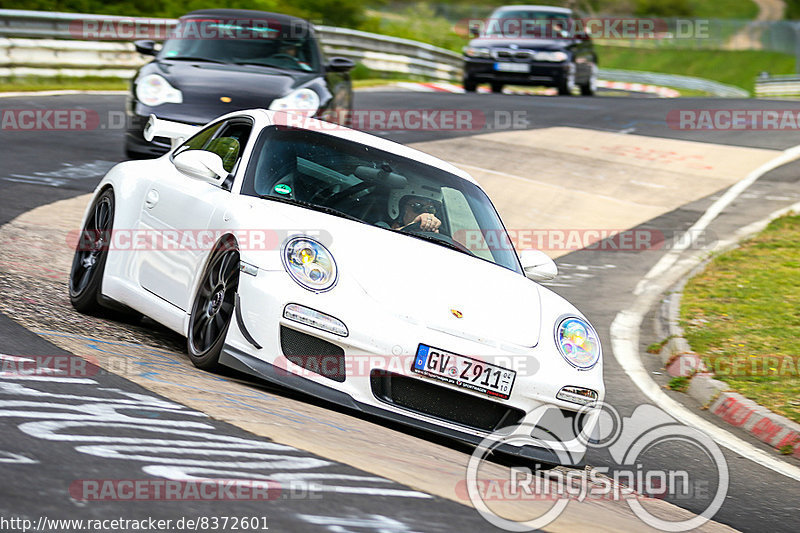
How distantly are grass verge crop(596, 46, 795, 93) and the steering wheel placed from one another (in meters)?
52.7

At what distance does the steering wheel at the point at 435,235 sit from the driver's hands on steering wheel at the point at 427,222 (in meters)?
0.01

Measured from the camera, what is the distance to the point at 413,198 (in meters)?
6.48

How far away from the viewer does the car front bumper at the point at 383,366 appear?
5195 millimetres

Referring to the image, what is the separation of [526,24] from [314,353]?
2013 cm

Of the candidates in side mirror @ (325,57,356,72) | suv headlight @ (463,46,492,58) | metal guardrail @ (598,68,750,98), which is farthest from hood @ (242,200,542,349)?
metal guardrail @ (598,68,750,98)

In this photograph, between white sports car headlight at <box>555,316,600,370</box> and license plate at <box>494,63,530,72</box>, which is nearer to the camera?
white sports car headlight at <box>555,316,600,370</box>

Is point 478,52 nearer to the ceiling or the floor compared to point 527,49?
nearer to the floor

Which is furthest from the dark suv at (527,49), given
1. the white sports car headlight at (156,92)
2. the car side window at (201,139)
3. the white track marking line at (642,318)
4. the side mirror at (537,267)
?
the side mirror at (537,267)

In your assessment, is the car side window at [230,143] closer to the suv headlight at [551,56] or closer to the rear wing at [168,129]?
the rear wing at [168,129]

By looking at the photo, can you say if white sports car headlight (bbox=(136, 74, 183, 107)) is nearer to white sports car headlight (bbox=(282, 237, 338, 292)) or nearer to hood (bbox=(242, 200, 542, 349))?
hood (bbox=(242, 200, 542, 349))

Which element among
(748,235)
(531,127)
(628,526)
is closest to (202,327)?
(628,526)

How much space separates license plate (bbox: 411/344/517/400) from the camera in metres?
5.19

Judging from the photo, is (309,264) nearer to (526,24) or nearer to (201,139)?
(201,139)

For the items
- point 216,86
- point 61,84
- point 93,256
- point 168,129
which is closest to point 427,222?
point 93,256
